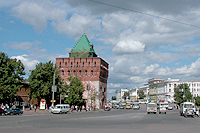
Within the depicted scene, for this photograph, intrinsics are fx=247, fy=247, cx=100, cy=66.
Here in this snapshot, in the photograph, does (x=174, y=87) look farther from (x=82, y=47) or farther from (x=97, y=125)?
(x=97, y=125)

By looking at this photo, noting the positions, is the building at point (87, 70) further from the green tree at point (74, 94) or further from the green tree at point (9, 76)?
the green tree at point (9, 76)

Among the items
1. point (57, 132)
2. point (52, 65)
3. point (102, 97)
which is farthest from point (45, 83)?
point (57, 132)

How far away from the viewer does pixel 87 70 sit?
87.8 metres

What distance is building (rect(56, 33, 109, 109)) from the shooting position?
86.5 metres

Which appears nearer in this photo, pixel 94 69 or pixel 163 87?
pixel 94 69

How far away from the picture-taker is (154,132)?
16.0 meters

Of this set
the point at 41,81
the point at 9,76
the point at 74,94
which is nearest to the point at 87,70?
the point at 74,94

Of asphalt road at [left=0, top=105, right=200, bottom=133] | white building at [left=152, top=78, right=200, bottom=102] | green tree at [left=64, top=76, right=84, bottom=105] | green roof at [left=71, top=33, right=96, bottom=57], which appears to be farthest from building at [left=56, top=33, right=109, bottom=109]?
white building at [left=152, top=78, right=200, bottom=102]

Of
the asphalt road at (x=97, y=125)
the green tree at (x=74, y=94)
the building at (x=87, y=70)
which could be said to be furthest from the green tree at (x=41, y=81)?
the asphalt road at (x=97, y=125)

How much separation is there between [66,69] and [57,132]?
74842mm

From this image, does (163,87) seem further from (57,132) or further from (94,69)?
(57,132)

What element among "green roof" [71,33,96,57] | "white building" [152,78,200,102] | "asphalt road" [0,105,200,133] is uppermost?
"green roof" [71,33,96,57]

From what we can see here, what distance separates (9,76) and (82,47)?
41952mm

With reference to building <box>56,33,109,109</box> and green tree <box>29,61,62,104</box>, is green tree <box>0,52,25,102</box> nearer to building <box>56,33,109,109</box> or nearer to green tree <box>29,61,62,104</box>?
green tree <box>29,61,62,104</box>
